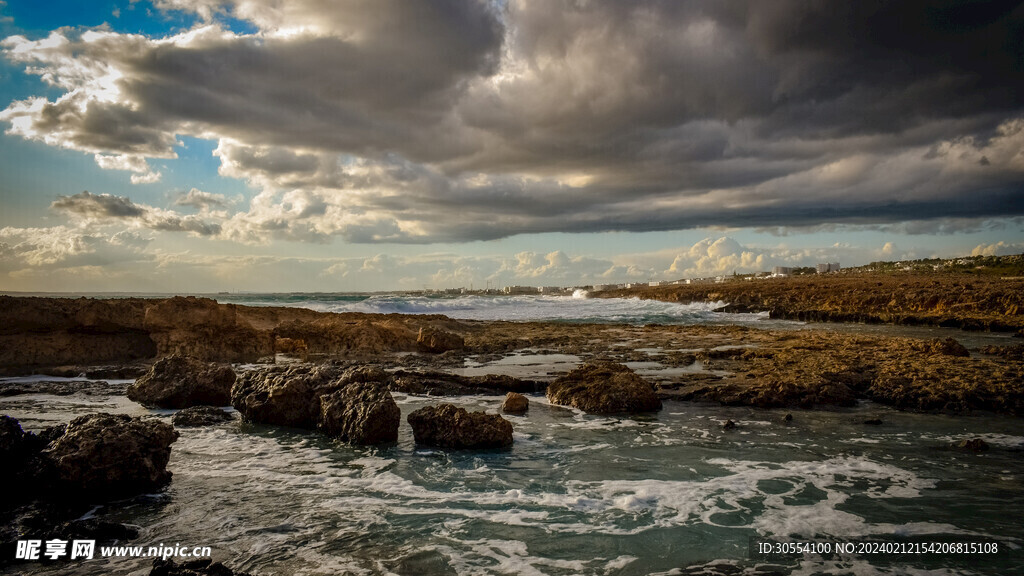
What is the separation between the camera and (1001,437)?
8.52 meters

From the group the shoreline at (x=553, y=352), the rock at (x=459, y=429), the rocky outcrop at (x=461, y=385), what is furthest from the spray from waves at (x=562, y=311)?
the rock at (x=459, y=429)

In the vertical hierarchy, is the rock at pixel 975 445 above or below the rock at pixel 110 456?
below

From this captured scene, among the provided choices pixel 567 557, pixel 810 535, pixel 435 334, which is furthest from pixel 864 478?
pixel 435 334

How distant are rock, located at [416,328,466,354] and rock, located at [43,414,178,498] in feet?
46.1

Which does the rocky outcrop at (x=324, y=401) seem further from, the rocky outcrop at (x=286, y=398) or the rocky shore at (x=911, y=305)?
the rocky shore at (x=911, y=305)

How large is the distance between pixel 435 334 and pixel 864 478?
16.0 m

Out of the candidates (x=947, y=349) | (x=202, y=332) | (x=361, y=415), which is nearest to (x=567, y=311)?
(x=202, y=332)

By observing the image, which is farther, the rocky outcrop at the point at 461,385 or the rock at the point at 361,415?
the rocky outcrop at the point at 461,385

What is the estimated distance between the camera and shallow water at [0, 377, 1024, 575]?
16.5 ft

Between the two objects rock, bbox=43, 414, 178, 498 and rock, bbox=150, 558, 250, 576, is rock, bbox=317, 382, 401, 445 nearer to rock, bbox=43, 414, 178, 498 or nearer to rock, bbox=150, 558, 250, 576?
rock, bbox=43, 414, 178, 498

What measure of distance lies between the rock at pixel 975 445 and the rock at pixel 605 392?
4.91m

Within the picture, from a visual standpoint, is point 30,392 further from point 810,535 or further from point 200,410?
point 810,535

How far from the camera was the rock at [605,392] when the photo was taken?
10891 mm

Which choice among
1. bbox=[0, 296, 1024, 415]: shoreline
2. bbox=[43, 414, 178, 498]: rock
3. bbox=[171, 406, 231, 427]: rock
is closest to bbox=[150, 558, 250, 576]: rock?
bbox=[43, 414, 178, 498]: rock
